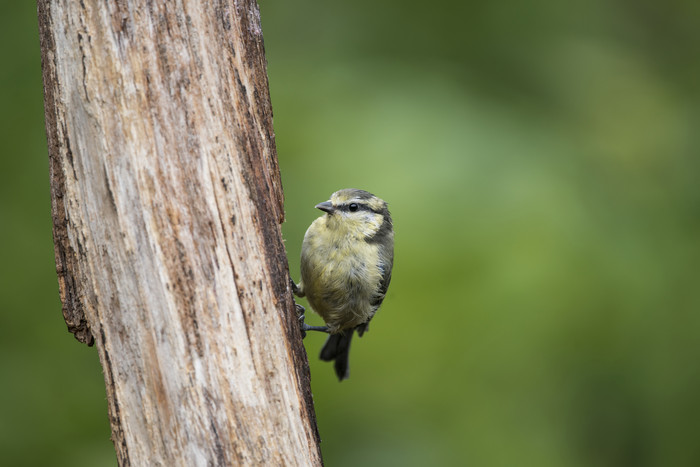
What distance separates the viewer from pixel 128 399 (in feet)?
6.50

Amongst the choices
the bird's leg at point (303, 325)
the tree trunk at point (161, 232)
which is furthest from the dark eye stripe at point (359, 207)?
the tree trunk at point (161, 232)

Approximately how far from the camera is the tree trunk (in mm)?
1963

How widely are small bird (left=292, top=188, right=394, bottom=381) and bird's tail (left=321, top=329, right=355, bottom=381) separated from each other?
0.41 metres

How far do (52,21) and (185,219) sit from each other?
73 cm

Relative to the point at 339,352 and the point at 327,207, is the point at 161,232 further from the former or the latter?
the point at 339,352

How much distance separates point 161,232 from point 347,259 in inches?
63.2

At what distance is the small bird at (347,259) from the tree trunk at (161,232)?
1366 millimetres

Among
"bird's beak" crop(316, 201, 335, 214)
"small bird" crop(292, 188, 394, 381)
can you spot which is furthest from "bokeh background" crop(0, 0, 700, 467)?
"bird's beak" crop(316, 201, 335, 214)

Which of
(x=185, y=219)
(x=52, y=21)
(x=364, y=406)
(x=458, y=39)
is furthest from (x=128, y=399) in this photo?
(x=458, y=39)

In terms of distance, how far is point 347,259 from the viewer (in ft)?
11.4

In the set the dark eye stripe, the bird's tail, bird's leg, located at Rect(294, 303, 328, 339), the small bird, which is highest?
the dark eye stripe

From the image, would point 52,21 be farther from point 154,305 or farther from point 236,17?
point 154,305

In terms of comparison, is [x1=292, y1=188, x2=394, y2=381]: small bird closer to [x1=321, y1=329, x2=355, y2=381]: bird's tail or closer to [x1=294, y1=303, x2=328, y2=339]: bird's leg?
[x1=294, y1=303, x2=328, y2=339]: bird's leg

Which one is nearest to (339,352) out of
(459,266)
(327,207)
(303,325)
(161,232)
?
(303,325)
